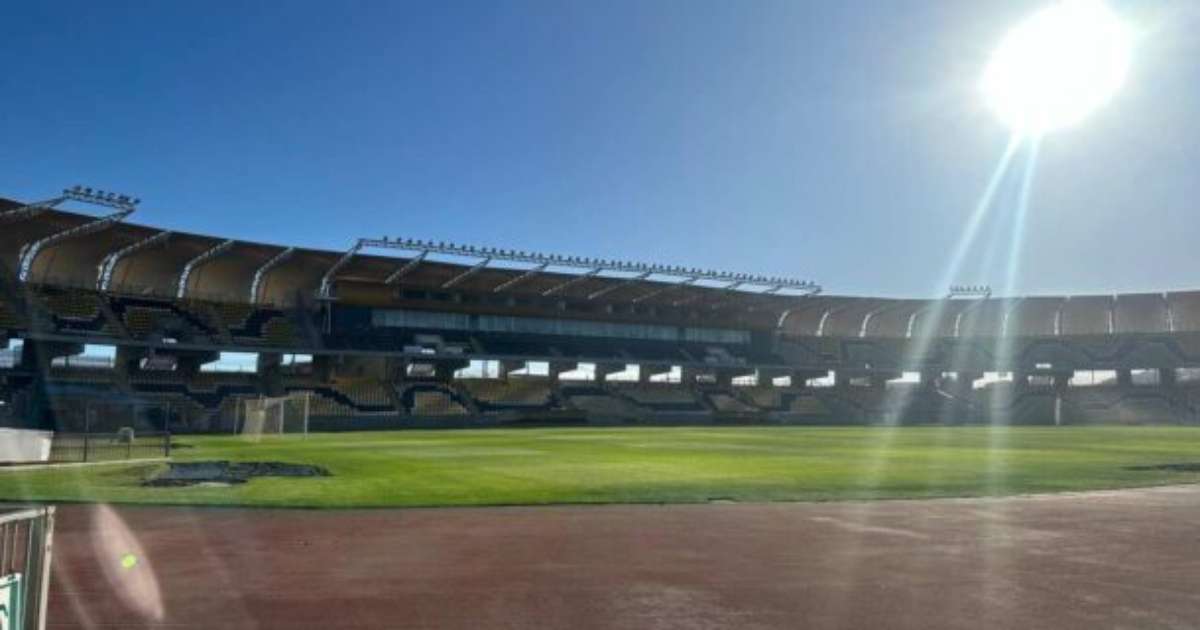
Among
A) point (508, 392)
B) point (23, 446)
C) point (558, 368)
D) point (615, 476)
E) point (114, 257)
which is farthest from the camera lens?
point (558, 368)

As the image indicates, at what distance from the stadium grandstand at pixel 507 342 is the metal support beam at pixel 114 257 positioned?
207mm

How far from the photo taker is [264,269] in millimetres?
67125

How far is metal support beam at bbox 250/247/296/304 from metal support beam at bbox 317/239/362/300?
355cm

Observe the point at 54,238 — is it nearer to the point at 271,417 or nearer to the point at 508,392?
the point at 271,417

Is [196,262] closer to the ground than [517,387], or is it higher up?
higher up

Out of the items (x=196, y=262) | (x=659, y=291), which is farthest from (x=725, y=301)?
(x=196, y=262)

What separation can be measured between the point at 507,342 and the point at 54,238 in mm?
35796

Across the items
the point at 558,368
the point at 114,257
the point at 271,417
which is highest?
the point at 114,257

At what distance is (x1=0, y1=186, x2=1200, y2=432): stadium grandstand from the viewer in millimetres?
54500

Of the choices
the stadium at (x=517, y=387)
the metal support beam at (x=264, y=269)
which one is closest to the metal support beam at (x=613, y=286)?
the stadium at (x=517, y=387)

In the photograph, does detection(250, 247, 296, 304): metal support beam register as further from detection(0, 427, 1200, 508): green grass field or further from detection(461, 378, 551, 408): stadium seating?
detection(0, 427, 1200, 508): green grass field

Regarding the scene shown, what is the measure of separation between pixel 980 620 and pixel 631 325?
77.7 m

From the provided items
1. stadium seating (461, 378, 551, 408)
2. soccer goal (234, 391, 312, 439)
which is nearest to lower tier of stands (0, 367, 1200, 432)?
stadium seating (461, 378, 551, 408)

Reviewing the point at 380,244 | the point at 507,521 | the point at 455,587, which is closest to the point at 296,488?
the point at 507,521
